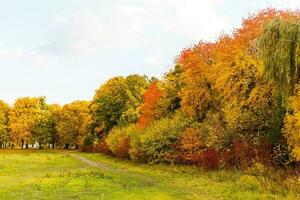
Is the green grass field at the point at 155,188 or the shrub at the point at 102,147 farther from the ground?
the shrub at the point at 102,147

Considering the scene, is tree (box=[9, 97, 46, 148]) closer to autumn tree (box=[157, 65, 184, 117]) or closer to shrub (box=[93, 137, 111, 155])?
shrub (box=[93, 137, 111, 155])

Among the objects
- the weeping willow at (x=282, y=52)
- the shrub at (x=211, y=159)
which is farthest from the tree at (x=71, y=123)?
the weeping willow at (x=282, y=52)

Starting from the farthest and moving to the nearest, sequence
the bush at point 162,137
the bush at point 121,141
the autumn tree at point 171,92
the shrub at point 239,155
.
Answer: the bush at point 121,141, the autumn tree at point 171,92, the bush at point 162,137, the shrub at point 239,155

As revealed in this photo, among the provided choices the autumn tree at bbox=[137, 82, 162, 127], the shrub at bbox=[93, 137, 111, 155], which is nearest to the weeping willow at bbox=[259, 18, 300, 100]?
the autumn tree at bbox=[137, 82, 162, 127]

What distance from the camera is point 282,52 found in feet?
82.1

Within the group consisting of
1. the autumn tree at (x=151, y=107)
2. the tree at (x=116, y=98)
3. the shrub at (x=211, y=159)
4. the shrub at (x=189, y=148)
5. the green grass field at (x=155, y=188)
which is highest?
the tree at (x=116, y=98)

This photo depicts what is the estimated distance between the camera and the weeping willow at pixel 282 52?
24.9 meters

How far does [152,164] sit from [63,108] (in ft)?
284

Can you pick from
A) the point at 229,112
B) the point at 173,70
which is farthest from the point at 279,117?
the point at 173,70

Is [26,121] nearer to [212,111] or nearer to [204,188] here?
[212,111]

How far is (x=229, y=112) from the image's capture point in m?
36.9

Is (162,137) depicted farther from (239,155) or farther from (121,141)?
(121,141)

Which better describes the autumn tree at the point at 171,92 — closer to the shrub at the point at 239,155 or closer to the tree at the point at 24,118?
the shrub at the point at 239,155

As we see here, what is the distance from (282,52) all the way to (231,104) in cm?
1289
